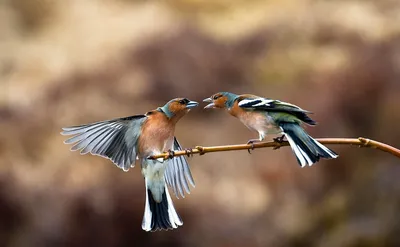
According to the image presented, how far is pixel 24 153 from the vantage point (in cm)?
934

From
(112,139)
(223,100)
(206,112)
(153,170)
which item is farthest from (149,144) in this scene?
(206,112)

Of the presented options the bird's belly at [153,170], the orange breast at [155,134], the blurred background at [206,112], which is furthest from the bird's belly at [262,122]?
the blurred background at [206,112]

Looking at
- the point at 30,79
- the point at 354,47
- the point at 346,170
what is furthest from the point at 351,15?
the point at 30,79

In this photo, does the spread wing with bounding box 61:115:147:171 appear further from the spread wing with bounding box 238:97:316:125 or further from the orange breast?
the spread wing with bounding box 238:97:316:125

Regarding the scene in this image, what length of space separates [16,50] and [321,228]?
5836 millimetres

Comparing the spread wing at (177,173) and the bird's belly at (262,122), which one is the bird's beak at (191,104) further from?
the spread wing at (177,173)

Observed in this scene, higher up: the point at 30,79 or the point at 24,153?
the point at 30,79

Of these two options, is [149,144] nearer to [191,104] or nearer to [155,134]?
[155,134]

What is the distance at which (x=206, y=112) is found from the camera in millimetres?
9883

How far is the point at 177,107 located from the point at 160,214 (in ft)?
2.24

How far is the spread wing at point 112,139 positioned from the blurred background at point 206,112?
4.99 metres

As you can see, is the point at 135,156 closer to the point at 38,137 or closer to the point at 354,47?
the point at 38,137

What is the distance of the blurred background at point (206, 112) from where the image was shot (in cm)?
848

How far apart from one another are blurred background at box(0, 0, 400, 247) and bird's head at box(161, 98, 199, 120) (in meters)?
5.04
